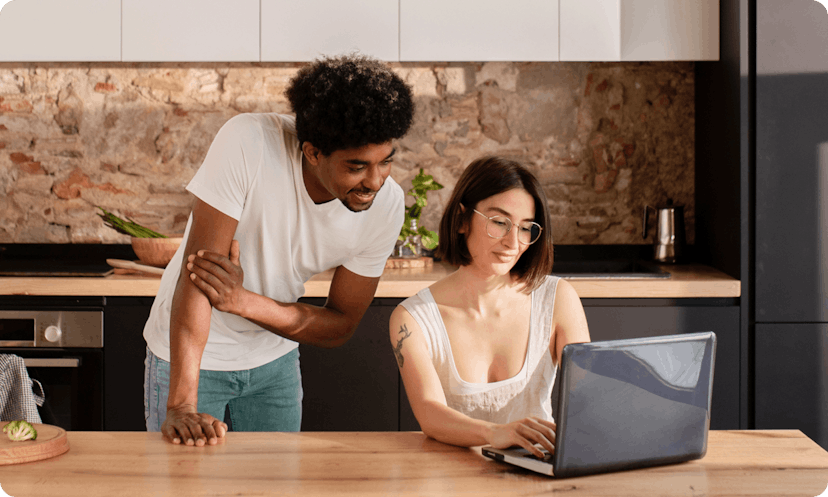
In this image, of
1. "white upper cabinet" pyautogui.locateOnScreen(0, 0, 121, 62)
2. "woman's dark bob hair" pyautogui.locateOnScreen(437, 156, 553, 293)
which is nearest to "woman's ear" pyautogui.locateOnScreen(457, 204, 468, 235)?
"woman's dark bob hair" pyautogui.locateOnScreen(437, 156, 553, 293)

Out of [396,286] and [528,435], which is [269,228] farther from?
[396,286]

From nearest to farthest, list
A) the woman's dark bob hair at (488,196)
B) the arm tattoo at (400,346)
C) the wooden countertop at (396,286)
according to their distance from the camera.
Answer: the arm tattoo at (400,346), the woman's dark bob hair at (488,196), the wooden countertop at (396,286)

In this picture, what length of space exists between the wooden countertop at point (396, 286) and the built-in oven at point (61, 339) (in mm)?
46

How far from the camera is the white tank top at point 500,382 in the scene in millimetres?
1515

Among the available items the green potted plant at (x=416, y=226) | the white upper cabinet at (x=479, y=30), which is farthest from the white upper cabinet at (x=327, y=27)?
the green potted plant at (x=416, y=226)

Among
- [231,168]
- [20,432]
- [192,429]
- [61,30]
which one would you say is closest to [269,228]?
[231,168]

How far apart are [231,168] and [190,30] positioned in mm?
1595

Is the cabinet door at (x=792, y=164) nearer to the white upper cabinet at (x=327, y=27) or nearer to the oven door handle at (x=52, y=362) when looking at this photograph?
the white upper cabinet at (x=327, y=27)

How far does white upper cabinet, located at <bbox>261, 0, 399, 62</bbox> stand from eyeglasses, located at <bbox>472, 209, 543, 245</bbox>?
1.49 meters

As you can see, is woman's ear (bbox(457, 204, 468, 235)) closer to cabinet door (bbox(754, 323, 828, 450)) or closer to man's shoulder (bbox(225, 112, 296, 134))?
man's shoulder (bbox(225, 112, 296, 134))

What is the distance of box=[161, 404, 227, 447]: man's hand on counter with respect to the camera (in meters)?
1.27

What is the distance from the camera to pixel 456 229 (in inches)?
64.7

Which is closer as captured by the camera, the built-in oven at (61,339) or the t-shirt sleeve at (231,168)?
the t-shirt sleeve at (231,168)

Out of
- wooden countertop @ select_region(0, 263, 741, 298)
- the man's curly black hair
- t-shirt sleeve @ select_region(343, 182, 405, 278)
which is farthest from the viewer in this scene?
wooden countertop @ select_region(0, 263, 741, 298)
